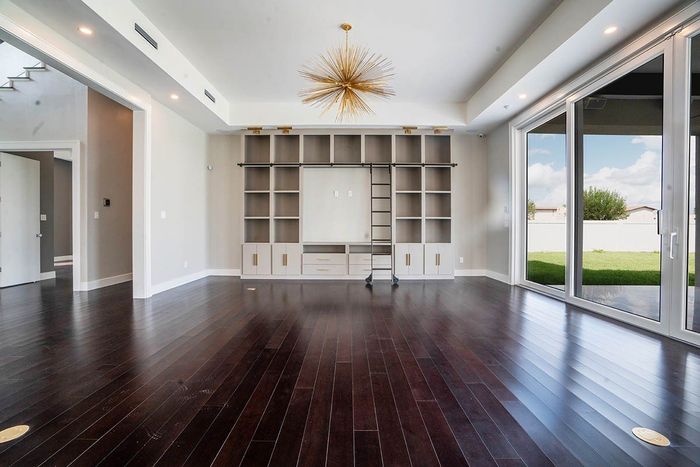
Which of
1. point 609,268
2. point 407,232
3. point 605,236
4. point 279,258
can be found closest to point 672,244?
point 605,236

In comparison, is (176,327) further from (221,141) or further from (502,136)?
(502,136)

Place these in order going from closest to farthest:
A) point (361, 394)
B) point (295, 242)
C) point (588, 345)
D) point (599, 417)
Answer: point (599, 417) < point (361, 394) < point (588, 345) < point (295, 242)

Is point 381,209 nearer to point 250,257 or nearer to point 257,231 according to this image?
point 257,231

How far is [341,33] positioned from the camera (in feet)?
12.9

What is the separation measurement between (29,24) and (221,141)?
3.91 m

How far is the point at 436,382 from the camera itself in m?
2.08

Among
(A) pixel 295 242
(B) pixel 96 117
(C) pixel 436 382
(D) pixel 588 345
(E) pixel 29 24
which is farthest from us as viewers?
(A) pixel 295 242

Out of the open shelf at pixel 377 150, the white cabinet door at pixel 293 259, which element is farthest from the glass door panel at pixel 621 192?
the white cabinet door at pixel 293 259

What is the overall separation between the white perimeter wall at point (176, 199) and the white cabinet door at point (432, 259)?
4472 millimetres

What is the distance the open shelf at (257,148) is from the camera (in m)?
6.80

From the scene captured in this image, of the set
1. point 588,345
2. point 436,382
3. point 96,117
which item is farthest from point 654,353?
Result: point 96,117

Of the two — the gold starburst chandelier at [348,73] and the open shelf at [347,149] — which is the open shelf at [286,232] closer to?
the open shelf at [347,149]

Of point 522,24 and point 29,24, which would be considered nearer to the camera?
point 29,24

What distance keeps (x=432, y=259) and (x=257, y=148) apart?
13.9ft
